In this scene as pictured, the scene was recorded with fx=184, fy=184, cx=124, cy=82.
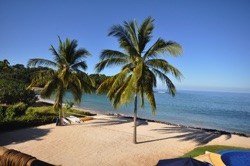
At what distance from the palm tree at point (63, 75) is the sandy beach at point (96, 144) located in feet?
8.91

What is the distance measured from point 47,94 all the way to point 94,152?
6.58m

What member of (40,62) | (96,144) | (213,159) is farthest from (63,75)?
(213,159)

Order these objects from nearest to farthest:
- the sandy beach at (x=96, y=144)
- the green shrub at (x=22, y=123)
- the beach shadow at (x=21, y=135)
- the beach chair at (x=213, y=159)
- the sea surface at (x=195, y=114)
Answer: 1. the beach chair at (x=213, y=159)
2. the sandy beach at (x=96, y=144)
3. the beach shadow at (x=21, y=135)
4. the green shrub at (x=22, y=123)
5. the sea surface at (x=195, y=114)

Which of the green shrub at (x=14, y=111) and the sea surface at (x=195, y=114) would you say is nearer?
the green shrub at (x=14, y=111)

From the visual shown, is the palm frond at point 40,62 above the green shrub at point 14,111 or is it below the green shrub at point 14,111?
above

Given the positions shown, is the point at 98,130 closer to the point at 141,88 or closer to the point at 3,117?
the point at 141,88

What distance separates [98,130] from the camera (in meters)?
14.5

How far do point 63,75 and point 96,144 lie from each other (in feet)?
20.2

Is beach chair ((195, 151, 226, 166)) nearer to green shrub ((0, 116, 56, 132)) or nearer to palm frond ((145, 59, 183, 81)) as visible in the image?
palm frond ((145, 59, 183, 81))

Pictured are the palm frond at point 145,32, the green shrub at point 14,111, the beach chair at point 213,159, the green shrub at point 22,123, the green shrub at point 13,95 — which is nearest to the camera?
the beach chair at point 213,159

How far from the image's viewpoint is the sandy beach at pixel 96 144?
905 centimetres

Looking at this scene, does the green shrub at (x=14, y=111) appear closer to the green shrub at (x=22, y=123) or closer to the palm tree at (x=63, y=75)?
the green shrub at (x=22, y=123)

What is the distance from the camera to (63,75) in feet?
47.1

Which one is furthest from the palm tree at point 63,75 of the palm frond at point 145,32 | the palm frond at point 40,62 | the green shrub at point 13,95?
the green shrub at point 13,95
